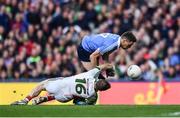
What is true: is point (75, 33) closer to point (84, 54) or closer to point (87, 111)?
→ point (84, 54)

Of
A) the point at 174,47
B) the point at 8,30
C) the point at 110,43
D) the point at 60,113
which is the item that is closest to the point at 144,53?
the point at 174,47

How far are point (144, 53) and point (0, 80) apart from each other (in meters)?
3.81

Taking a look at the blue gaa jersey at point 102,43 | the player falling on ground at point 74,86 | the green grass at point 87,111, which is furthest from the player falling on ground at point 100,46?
the green grass at point 87,111

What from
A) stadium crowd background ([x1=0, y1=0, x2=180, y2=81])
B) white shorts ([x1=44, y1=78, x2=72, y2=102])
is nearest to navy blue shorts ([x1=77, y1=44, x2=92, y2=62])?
white shorts ([x1=44, y1=78, x2=72, y2=102])

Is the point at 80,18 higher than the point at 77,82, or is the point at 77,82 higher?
the point at 80,18

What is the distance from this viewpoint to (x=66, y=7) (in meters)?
26.5

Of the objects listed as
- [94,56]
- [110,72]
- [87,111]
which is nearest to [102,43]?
[94,56]

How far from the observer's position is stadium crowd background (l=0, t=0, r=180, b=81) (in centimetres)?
2416

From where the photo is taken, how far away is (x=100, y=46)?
18.7 m

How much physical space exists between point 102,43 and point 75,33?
6652mm

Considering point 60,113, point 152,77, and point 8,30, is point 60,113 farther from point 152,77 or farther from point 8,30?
point 8,30

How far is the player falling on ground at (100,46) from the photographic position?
1838cm

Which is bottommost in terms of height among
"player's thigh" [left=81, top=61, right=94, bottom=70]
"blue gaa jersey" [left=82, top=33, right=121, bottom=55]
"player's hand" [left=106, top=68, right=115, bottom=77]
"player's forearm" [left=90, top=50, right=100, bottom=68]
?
"player's hand" [left=106, top=68, right=115, bottom=77]

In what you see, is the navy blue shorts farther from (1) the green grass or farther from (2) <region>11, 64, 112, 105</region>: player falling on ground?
(1) the green grass
